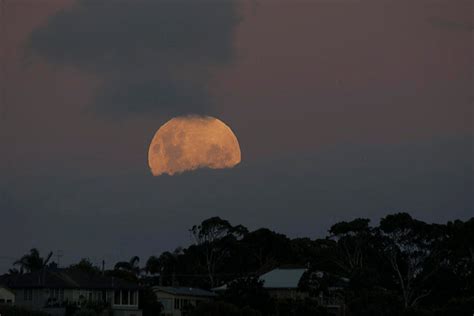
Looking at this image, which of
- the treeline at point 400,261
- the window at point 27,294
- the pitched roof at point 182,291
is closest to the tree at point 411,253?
the treeline at point 400,261

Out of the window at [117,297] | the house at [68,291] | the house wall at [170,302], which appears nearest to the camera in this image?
the house at [68,291]

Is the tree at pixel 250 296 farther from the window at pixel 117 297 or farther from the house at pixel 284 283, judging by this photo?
the house at pixel 284 283

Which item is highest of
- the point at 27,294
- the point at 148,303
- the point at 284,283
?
the point at 284,283

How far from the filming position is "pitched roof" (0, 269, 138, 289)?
3209 inches

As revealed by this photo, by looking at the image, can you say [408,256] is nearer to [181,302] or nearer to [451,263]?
[451,263]

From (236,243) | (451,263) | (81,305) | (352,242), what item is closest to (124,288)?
(81,305)

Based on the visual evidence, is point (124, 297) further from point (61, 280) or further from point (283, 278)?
point (283, 278)

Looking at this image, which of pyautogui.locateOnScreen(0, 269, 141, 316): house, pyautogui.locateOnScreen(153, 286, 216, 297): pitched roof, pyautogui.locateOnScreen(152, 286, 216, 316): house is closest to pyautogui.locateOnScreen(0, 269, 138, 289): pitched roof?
pyautogui.locateOnScreen(0, 269, 141, 316): house

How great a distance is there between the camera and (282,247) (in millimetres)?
125688

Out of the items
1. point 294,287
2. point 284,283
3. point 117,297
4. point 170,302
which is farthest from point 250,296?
point 284,283

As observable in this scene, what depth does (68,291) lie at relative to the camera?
81.9 m

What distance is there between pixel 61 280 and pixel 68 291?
1.18 metres

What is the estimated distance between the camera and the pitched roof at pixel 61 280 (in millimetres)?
81500

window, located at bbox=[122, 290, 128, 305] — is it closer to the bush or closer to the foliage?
the foliage
